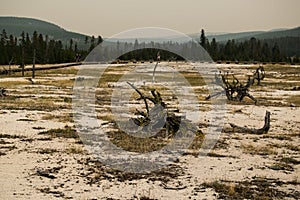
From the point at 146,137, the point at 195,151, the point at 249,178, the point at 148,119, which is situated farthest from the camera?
the point at 148,119

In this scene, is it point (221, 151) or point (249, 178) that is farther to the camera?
point (221, 151)

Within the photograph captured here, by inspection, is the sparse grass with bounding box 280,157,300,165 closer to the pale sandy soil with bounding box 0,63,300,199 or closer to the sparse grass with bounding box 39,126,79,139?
the pale sandy soil with bounding box 0,63,300,199

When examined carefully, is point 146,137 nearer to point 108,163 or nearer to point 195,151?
point 195,151

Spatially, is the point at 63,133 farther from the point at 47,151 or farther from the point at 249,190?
the point at 249,190

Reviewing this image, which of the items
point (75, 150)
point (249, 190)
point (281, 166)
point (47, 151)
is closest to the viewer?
point (249, 190)

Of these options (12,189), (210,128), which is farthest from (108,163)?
(210,128)

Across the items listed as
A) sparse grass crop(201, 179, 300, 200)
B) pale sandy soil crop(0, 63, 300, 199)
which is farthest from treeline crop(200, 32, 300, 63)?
sparse grass crop(201, 179, 300, 200)

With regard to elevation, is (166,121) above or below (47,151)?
above

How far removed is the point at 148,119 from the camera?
1894 cm

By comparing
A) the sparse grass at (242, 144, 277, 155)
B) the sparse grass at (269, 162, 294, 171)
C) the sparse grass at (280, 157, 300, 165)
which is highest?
the sparse grass at (242, 144, 277, 155)

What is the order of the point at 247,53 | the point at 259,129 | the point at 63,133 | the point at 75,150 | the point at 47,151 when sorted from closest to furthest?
the point at 47,151, the point at 75,150, the point at 63,133, the point at 259,129, the point at 247,53

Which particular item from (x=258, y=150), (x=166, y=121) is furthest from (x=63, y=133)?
(x=258, y=150)

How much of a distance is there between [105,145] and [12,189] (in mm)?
5523

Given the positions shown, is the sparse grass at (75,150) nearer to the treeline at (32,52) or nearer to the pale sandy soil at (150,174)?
the pale sandy soil at (150,174)
